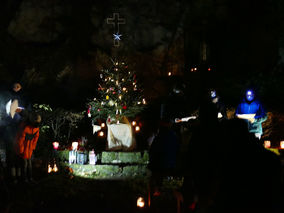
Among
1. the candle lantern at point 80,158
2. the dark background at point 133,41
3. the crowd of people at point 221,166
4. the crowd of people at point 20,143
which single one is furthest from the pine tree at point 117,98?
the crowd of people at point 221,166

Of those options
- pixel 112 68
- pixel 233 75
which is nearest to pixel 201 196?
pixel 112 68

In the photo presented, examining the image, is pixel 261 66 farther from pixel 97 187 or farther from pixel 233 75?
pixel 97 187

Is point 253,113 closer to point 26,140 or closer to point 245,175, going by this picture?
point 26,140

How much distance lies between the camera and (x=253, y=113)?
31.2 ft

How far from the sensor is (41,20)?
20297mm

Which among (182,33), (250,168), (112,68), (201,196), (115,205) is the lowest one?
(115,205)

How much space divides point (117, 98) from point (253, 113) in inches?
255

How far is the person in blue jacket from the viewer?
30.5ft

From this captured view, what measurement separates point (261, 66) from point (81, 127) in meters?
11.1

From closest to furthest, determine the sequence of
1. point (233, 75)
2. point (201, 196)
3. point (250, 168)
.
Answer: point (250, 168)
point (201, 196)
point (233, 75)

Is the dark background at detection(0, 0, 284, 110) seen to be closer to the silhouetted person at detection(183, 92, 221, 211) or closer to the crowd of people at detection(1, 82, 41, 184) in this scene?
the crowd of people at detection(1, 82, 41, 184)

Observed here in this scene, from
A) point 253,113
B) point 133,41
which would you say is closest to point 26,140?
point 253,113

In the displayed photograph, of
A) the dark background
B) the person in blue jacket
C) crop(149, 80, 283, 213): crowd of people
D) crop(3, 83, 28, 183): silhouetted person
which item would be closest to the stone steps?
crop(3, 83, 28, 183): silhouetted person

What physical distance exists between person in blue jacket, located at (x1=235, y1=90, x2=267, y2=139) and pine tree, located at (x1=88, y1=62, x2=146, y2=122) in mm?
5597
